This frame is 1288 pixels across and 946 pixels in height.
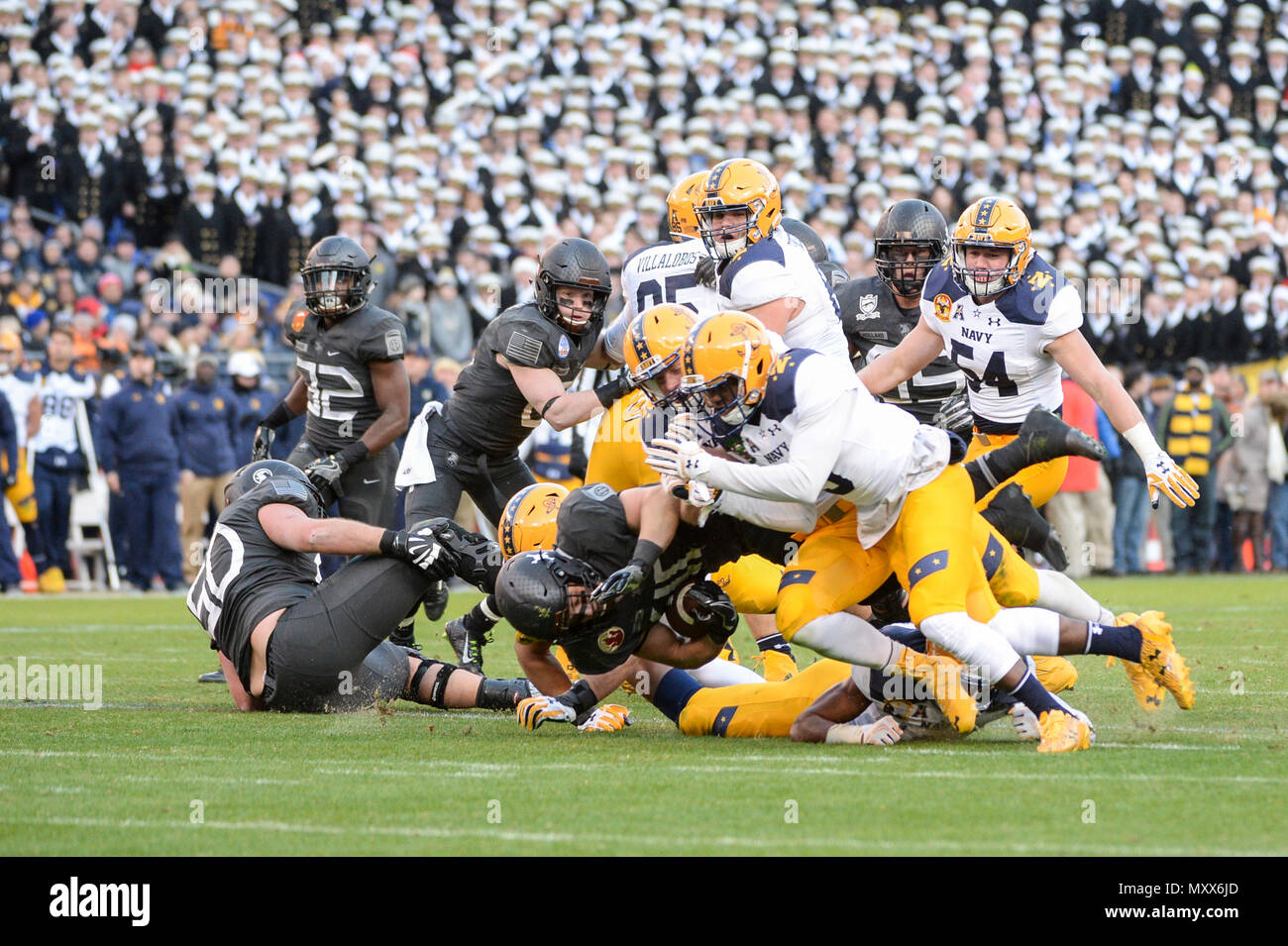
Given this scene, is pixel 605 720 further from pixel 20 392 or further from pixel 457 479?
pixel 20 392

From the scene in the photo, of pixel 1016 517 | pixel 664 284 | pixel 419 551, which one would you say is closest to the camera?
pixel 419 551

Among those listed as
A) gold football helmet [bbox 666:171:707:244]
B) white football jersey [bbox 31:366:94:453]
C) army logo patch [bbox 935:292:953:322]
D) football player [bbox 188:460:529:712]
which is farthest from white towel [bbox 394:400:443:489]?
white football jersey [bbox 31:366:94:453]

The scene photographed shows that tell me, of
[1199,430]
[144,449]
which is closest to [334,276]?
[144,449]

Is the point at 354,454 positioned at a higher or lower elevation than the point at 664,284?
lower

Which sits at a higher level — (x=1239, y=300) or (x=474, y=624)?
(x=1239, y=300)

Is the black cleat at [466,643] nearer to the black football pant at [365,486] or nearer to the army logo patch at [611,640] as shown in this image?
the black football pant at [365,486]

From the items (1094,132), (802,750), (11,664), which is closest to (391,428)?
(11,664)

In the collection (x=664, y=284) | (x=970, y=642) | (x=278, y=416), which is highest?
(x=664, y=284)

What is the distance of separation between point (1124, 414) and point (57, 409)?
9.89 m

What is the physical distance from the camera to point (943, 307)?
23.1 ft
